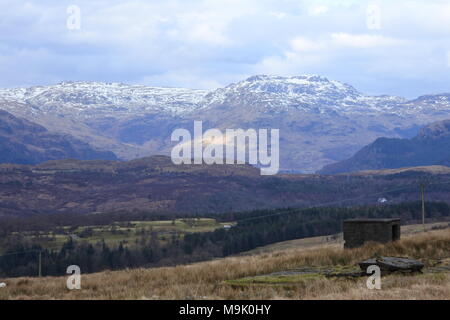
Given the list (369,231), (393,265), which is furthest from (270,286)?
(369,231)

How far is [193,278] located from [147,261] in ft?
493

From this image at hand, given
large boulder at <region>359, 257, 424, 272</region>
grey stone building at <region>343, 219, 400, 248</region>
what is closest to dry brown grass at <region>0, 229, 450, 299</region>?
large boulder at <region>359, 257, 424, 272</region>

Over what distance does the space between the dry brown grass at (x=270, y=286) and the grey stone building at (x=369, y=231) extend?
166 centimetres

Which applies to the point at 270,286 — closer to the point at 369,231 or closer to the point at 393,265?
the point at 393,265

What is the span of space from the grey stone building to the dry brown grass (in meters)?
1.66

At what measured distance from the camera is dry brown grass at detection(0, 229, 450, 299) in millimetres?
23109

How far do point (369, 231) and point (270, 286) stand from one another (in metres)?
13.8

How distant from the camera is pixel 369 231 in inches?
1515

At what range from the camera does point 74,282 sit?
101 ft

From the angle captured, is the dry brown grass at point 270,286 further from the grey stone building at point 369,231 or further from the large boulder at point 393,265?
the grey stone building at point 369,231

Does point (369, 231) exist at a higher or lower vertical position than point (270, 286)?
higher
